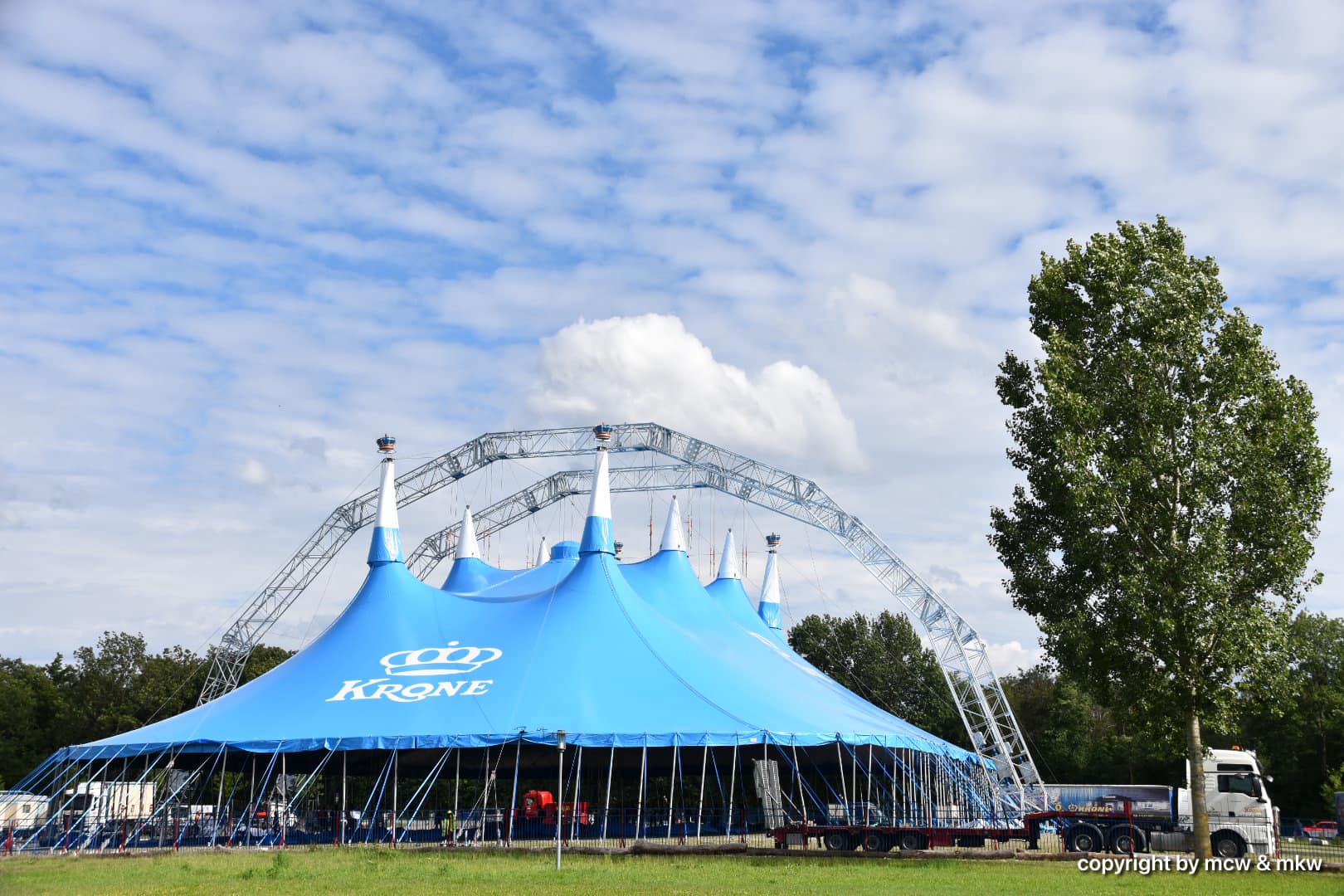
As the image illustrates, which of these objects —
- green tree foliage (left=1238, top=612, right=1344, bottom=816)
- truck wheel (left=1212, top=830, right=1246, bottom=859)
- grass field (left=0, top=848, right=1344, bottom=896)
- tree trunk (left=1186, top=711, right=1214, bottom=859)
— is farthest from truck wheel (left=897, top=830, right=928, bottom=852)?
green tree foliage (left=1238, top=612, right=1344, bottom=816)

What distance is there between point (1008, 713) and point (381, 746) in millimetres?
22188

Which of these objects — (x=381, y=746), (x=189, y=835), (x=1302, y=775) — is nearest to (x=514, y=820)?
(x=381, y=746)

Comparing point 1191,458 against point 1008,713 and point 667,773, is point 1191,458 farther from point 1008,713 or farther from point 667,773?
point 1008,713

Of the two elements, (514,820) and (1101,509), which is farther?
(514,820)

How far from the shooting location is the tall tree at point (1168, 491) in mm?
19578

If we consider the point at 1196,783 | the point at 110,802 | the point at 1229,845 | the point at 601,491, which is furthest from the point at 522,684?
the point at 1229,845

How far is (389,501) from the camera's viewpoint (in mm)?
31031

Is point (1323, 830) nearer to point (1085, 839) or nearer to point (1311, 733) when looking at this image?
point (1311, 733)

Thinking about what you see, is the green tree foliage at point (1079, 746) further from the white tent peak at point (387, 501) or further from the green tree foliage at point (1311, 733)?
the white tent peak at point (387, 501)

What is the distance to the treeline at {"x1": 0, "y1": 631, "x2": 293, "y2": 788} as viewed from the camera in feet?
172

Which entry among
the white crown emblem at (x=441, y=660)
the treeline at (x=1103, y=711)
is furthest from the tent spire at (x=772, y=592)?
the white crown emblem at (x=441, y=660)

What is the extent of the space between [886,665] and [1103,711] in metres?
10.4

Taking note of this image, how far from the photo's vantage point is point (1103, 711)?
61.6 m

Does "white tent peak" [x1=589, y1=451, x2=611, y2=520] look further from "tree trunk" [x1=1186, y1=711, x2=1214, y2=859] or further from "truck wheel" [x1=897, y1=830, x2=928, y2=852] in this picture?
"tree trunk" [x1=1186, y1=711, x2=1214, y2=859]
